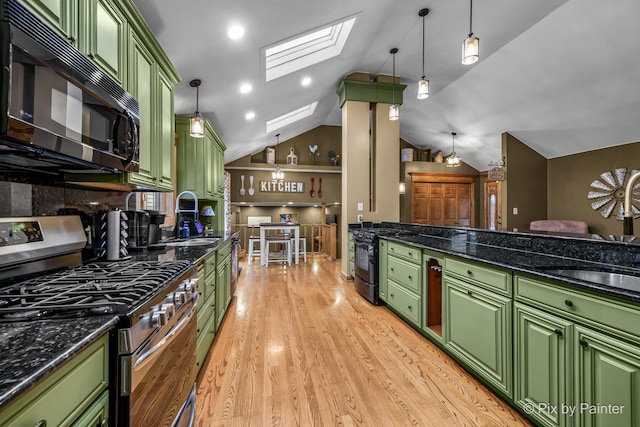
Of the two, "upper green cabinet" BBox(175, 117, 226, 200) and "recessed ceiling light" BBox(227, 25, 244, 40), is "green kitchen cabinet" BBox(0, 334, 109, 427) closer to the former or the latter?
"recessed ceiling light" BBox(227, 25, 244, 40)

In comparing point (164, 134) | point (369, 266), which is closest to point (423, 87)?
point (369, 266)

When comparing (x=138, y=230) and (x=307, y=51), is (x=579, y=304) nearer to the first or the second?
(x=138, y=230)

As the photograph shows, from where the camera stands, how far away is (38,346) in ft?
2.09

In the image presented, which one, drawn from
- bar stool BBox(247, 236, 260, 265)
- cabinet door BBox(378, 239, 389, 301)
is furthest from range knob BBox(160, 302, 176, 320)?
bar stool BBox(247, 236, 260, 265)

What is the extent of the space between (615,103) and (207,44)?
5441 millimetres

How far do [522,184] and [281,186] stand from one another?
18.1 ft

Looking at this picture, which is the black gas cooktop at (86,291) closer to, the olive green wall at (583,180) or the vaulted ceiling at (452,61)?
the vaulted ceiling at (452,61)

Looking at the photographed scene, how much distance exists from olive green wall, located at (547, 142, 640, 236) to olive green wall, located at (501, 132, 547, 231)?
0.18m

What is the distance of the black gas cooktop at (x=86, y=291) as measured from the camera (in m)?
0.81

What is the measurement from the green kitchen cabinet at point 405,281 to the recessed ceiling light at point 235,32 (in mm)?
2416

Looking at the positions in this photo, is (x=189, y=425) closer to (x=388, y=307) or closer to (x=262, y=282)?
(x=388, y=307)

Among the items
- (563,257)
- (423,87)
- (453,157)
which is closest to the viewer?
(563,257)

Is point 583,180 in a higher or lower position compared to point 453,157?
lower

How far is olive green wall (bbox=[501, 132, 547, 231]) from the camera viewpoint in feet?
19.4
